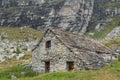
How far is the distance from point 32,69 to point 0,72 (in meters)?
4.69

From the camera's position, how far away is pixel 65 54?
55.5 meters

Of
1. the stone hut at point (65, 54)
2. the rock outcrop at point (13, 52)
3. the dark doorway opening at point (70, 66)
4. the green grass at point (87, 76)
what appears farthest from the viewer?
the rock outcrop at point (13, 52)

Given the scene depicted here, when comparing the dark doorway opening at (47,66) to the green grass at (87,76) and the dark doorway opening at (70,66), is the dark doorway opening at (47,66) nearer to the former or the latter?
the dark doorway opening at (70,66)

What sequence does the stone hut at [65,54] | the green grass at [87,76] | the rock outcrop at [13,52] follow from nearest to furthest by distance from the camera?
the green grass at [87,76]
the stone hut at [65,54]
the rock outcrop at [13,52]

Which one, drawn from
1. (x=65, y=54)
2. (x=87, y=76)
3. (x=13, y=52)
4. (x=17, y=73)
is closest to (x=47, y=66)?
(x=65, y=54)

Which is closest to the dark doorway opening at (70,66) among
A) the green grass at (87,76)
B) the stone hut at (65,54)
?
the stone hut at (65,54)

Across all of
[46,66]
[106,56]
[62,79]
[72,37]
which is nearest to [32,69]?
[46,66]

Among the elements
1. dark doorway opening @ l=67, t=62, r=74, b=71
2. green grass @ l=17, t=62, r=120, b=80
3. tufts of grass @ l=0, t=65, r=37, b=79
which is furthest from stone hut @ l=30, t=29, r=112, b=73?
green grass @ l=17, t=62, r=120, b=80

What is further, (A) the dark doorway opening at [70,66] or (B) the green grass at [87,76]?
(A) the dark doorway opening at [70,66]

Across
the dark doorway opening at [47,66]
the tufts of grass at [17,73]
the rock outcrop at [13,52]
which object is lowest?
the rock outcrop at [13,52]

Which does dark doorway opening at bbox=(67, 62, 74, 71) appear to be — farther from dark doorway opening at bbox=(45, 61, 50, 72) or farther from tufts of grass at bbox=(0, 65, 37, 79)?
tufts of grass at bbox=(0, 65, 37, 79)

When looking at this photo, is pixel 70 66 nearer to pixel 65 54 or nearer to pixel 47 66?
pixel 65 54

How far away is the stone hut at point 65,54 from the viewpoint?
54.3 metres

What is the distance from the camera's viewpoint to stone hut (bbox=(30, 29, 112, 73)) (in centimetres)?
5431
